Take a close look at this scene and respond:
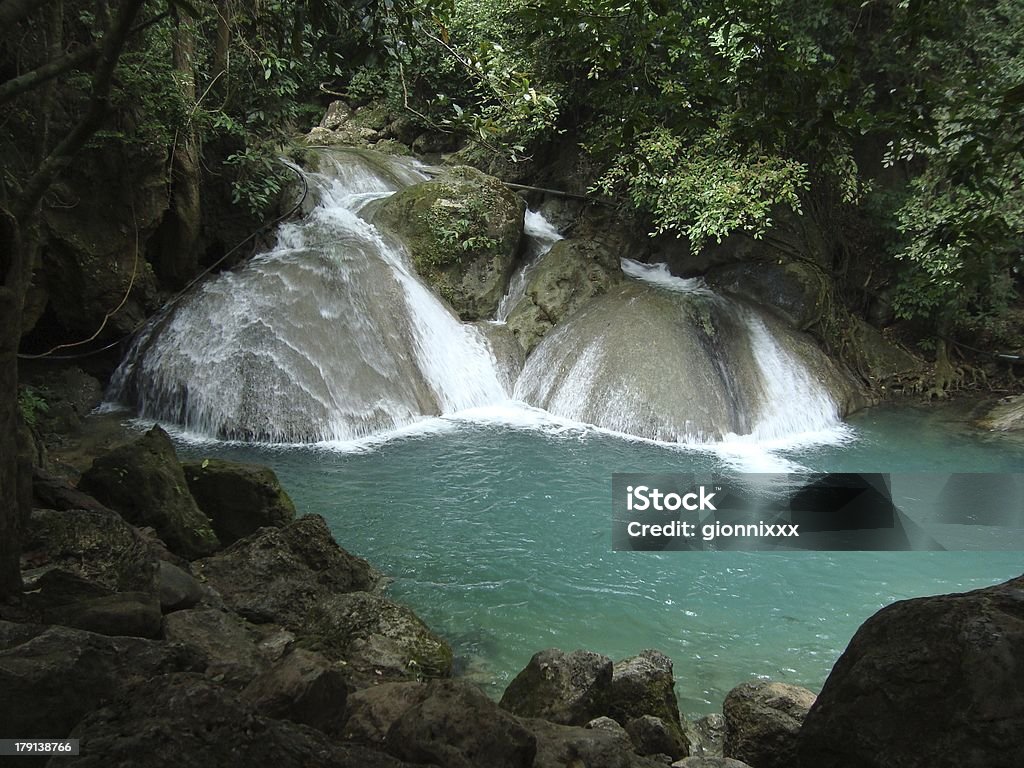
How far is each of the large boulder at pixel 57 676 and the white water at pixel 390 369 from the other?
7.21m

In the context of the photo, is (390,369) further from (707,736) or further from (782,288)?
(707,736)

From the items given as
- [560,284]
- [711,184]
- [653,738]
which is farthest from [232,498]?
[711,184]

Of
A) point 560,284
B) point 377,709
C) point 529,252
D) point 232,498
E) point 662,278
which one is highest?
point 529,252

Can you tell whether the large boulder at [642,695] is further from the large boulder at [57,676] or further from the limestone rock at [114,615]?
the large boulder at [57,676]

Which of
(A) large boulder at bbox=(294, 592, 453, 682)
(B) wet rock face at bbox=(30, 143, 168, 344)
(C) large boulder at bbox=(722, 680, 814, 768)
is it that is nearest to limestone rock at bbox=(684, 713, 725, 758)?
(C) large boulder at bbox=(722, 680, 814, 768)

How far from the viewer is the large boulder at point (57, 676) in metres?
2.21

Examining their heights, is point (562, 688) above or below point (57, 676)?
below

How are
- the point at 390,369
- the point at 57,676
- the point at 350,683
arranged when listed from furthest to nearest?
the point at 390,369 → the point at 350,683 → the point at 57,676

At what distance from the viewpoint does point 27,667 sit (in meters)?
2.26

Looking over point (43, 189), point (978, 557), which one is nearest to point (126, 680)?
point (43, 189)

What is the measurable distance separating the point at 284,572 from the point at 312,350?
5450 mm

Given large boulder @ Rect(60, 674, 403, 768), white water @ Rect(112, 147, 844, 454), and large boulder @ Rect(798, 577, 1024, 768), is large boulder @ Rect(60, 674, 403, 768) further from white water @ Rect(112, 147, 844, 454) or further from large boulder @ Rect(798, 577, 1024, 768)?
white water @ Rect(112, 147, 844, 454)

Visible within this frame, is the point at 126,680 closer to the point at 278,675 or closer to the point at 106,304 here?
the point at 278,675

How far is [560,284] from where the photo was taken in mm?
12930
